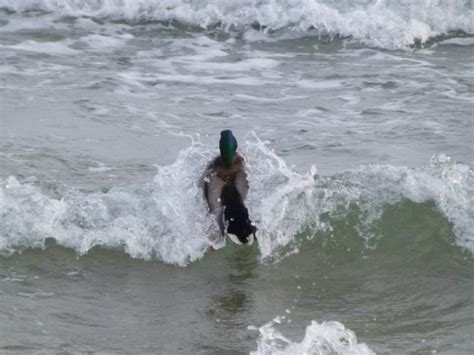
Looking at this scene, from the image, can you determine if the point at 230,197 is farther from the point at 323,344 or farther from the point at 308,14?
the point at 308,14

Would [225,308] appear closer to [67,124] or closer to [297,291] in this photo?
[297,291]

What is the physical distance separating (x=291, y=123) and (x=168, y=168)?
10.8 ft

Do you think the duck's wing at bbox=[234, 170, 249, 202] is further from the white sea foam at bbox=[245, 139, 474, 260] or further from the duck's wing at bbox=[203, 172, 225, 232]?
the white sea foam at bbox=[245, 139, 474, 260]

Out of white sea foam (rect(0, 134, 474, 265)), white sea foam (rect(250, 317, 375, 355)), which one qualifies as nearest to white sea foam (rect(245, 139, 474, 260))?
white sea foam (rect(0, 134, 474, 265))

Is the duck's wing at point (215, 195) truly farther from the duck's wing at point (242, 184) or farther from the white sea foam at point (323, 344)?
the white sea foam at point (323, 344)

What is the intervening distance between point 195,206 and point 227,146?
0.81 m

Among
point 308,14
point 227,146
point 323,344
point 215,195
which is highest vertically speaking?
point 227,146

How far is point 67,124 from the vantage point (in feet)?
36.2

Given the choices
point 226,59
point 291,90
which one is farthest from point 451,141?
point 226,59

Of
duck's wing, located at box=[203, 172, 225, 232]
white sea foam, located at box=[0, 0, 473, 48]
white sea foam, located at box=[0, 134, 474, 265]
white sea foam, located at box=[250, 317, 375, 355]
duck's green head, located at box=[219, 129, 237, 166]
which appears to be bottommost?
white sea foam, located at box=[0, 0, 473, 48]

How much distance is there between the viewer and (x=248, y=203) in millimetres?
7930

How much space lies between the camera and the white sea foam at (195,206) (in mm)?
7734

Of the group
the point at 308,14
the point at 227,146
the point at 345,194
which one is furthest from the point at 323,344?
the point at 308,14

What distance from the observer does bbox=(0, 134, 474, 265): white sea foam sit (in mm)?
7734
